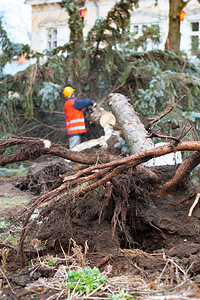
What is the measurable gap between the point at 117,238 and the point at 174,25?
7.94 metres

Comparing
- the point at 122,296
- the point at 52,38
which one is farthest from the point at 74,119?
the point at 52,38

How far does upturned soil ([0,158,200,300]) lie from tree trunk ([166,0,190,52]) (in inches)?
258

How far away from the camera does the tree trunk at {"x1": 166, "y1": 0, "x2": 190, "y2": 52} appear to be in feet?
29.7

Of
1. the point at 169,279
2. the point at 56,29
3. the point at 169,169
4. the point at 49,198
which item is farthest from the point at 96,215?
the point at 56,29

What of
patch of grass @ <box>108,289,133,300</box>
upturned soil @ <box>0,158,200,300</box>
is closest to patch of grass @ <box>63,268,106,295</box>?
upturned soil @ <box>0,158,200,300</box>

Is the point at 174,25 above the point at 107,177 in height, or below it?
above

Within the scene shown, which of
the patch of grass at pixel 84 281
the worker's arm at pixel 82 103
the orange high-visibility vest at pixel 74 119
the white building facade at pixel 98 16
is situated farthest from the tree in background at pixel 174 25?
the patch of grass at pixel 84 281

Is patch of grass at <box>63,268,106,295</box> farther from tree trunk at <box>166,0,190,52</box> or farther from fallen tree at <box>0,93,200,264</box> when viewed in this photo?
tree trunk at <box>166,0,190,52</box>

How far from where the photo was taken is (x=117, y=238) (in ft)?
10.2

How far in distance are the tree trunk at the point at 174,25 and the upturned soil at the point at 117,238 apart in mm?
6555

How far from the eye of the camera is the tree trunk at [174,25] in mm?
9062

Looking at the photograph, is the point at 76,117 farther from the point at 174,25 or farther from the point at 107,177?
the point at 174,25

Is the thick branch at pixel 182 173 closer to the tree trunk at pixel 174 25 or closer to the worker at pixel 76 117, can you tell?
the worker at pixel 76 117

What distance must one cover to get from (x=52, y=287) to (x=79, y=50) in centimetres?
615
